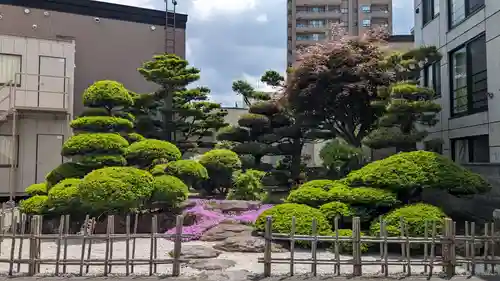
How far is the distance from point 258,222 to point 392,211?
279 cm

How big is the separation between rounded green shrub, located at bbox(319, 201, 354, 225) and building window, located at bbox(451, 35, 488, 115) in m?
4.85

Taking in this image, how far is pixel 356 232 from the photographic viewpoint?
279 inches

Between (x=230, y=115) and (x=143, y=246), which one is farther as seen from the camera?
(x=230, y=115)

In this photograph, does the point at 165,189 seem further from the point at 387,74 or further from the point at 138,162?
the point at 387,74

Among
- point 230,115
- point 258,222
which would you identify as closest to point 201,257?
point 258,222

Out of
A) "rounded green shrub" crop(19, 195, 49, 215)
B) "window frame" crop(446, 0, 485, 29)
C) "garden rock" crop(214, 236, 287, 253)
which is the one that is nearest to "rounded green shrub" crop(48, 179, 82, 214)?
"rounded green shrub" crop(19, 195, 49, 215)

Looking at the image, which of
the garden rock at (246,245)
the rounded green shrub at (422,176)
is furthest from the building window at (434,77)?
the garden rock at (246,245)

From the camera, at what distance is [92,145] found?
1102 centimetres

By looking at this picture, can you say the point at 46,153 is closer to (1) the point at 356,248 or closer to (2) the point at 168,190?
(2) the point at 168,190

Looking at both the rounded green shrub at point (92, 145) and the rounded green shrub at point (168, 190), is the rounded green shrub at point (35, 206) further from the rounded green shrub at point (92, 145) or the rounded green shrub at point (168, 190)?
the rounded green shrub at point (168, 190)

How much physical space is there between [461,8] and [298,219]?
8025mm

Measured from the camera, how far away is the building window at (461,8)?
Answer: 11.8 meters

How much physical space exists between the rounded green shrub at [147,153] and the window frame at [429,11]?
30.3 ft

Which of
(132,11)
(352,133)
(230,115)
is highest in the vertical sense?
(132,11)
